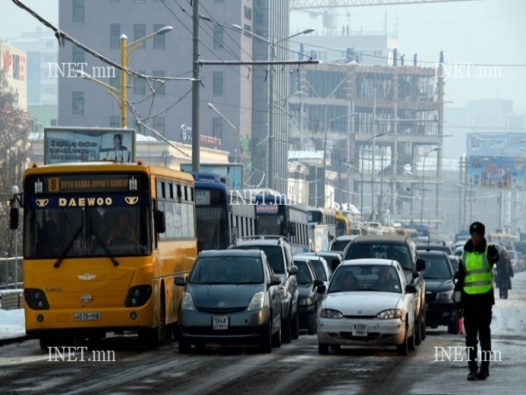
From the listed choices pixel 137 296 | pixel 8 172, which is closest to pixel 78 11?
pixel 8 172

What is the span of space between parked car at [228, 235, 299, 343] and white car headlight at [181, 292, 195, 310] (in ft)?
8.32

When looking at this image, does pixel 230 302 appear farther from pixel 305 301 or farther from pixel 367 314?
pixel 305 301

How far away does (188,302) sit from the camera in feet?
72.0

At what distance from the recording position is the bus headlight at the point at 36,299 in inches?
883

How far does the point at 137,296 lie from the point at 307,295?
21.8 ft

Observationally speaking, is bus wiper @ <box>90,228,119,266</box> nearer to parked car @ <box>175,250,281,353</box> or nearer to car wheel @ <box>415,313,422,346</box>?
parked car @ <box>175,250,281,353</box>

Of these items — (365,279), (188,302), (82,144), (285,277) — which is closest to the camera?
(188,302)

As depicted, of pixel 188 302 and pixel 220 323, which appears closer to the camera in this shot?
pixel 220 323

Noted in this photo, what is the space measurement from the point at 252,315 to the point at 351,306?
1519 mm

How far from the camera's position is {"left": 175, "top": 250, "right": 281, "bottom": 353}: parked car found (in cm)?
2162

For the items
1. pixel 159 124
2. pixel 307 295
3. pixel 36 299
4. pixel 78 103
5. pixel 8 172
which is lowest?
pixel 307 295

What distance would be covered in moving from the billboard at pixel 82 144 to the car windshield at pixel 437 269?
40.4 ft

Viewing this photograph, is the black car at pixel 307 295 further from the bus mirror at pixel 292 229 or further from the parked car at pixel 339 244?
the bus mirror at pixel 292 229

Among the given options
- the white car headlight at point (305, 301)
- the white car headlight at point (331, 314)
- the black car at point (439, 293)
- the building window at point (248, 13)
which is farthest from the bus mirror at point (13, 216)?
the building window at point (248, 13)
